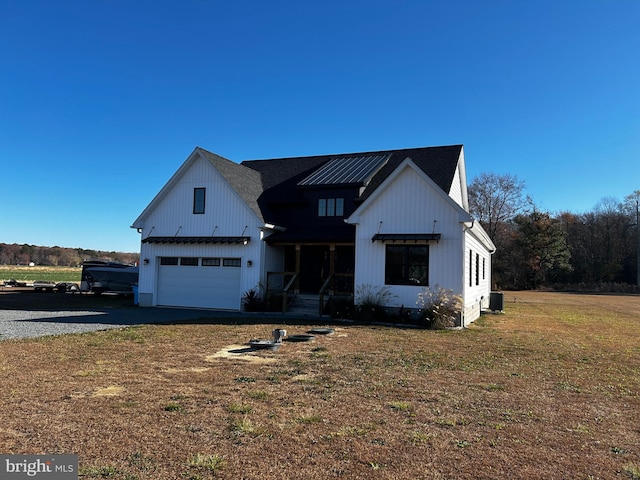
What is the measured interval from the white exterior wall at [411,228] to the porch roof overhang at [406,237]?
0.62 ft

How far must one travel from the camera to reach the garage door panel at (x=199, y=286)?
63.1ft

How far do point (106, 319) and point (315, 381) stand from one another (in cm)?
1067

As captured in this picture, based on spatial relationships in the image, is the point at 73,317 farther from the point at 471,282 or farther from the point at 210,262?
the point at 471,282

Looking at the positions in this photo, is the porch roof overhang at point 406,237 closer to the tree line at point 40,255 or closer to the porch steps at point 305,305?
the porch steps at point 305,305

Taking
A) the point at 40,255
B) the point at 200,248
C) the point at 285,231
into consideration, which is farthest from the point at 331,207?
the point at 40,255

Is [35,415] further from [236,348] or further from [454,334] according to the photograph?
[454,334]

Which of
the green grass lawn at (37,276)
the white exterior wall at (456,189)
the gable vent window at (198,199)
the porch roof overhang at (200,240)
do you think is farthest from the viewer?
the green grass lawn at (37,276)

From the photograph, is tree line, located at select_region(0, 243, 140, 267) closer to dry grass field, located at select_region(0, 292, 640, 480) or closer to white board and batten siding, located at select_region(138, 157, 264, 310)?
white board and batten siding, located at select_region(138, 157, 264, 310)

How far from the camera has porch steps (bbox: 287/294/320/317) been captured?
58.6 feet

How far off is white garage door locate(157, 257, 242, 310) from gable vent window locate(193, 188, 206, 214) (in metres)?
2.17

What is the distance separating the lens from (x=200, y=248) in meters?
19.7

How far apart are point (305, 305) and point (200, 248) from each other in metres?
5.41

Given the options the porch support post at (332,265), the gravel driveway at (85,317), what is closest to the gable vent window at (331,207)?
the porch support post at (332,265)

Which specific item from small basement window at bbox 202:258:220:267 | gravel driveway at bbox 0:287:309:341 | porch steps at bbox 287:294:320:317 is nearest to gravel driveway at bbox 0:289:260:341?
gravel driveway at bbox 0:287:309:341
